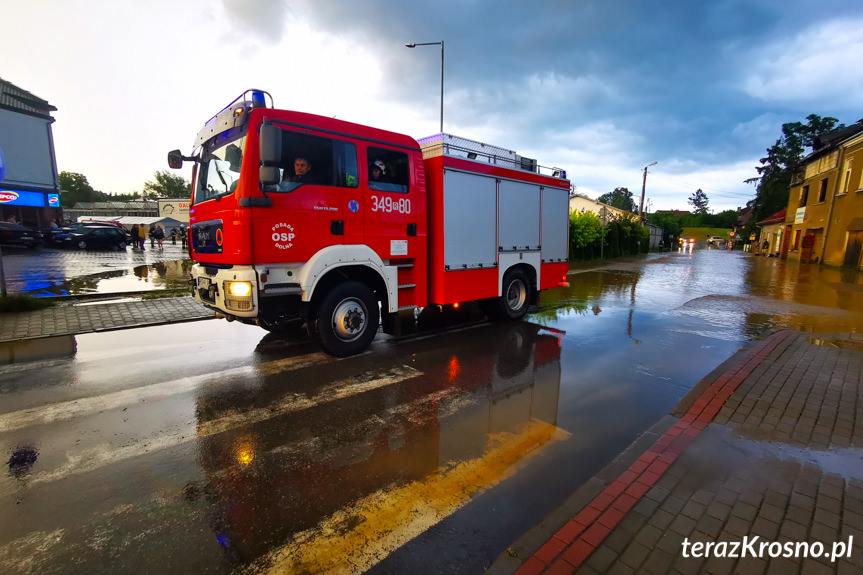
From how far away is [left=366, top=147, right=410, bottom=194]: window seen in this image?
Result: 592 centimetres

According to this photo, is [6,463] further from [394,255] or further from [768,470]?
[768,470]

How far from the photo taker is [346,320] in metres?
5.89

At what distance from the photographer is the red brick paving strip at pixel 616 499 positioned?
226 cm

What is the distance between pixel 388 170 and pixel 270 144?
1.96 m

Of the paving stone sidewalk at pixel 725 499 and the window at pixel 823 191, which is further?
the window at pixel 823 191

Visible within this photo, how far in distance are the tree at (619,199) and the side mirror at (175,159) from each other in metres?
126

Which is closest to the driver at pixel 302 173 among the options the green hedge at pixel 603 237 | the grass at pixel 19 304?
the grass at pixel 19 304

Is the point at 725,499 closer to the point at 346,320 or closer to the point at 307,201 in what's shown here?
the point at 346,320

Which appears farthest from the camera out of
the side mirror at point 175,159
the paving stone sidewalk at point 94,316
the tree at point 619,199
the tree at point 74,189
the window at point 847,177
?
the tree at point 619,199

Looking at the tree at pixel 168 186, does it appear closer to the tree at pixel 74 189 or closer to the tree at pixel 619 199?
the tree at pixel 74 189

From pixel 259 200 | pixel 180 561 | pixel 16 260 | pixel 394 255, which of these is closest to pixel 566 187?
pixel 394 255

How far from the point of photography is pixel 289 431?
383 centimetres

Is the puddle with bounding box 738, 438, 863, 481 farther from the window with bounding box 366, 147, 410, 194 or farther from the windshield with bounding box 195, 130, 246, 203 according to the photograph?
the windshield with bounding box 195, 130, 246, 203

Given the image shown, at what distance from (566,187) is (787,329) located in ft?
17.5
